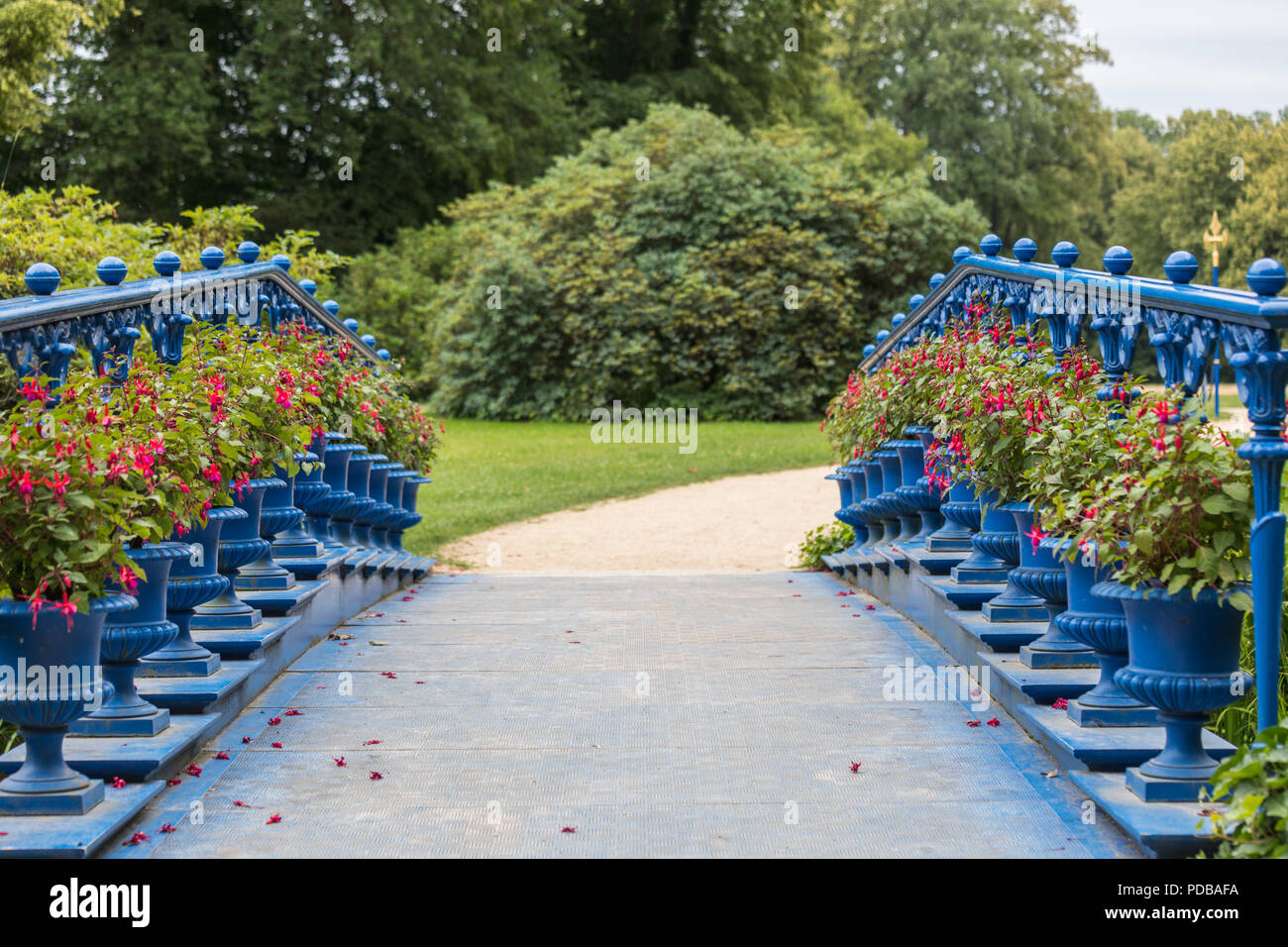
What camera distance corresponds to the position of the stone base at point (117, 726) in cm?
369

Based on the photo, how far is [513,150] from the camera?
3194 centimetres

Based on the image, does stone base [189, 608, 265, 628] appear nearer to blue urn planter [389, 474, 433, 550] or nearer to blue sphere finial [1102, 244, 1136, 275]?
blue urn planter [389, 474, 433, 550]

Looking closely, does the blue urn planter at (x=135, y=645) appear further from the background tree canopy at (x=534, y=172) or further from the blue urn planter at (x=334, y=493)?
the background tree canopy at (x=534, y=172)

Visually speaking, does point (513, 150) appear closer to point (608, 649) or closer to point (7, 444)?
point (608, 649)

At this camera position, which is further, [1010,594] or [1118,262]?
[1010,594]

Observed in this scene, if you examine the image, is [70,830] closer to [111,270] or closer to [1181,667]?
[111,270]

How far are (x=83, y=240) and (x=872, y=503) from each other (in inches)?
224

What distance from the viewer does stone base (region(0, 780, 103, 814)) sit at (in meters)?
3.19

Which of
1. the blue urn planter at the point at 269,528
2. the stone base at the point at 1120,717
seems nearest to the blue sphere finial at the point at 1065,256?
the stone base at the point at 1120,717

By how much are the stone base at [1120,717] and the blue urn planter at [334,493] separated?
12.1ft

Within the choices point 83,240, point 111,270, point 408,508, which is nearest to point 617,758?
point 111,270

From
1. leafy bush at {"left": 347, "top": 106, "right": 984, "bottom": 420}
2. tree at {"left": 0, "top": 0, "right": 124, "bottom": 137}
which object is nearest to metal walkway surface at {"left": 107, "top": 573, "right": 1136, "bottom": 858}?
tree at {"left": 0, "top": 0, "right": 124, "bottom": 137}

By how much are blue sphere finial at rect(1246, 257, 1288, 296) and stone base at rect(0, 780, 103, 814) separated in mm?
3007

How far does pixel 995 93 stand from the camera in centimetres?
4775
